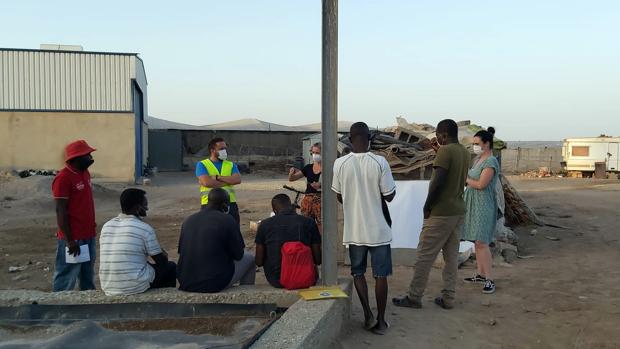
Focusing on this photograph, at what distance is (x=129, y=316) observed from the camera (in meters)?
4.27

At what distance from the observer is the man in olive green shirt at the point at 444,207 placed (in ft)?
16.2

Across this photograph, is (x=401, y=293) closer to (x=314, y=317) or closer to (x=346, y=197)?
(x=346, y=197)

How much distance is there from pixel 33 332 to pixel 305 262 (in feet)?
6.87

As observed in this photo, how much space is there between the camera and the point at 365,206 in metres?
4.39

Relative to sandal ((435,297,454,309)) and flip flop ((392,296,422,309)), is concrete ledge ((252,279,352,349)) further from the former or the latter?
sandal ((435,297,454,309))

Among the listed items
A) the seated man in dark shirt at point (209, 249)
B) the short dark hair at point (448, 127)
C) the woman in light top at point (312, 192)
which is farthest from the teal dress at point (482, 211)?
the seated man in dark shirt at point (209, 249)

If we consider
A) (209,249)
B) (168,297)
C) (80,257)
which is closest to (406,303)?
(209,249)

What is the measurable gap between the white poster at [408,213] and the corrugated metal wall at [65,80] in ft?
61.5

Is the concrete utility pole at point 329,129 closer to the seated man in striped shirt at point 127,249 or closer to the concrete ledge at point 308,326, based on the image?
the concrete ledge at point 308,326

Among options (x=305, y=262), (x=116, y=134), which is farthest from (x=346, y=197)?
(x=116, y=134)

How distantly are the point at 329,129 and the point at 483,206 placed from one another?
225cm

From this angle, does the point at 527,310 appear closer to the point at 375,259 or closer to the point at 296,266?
the point at 375,259

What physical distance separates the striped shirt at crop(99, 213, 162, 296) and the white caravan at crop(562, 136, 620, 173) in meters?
28.1

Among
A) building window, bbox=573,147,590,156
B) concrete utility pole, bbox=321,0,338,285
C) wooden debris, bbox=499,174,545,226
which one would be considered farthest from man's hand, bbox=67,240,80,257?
building window, bbox=573,147,590,156
